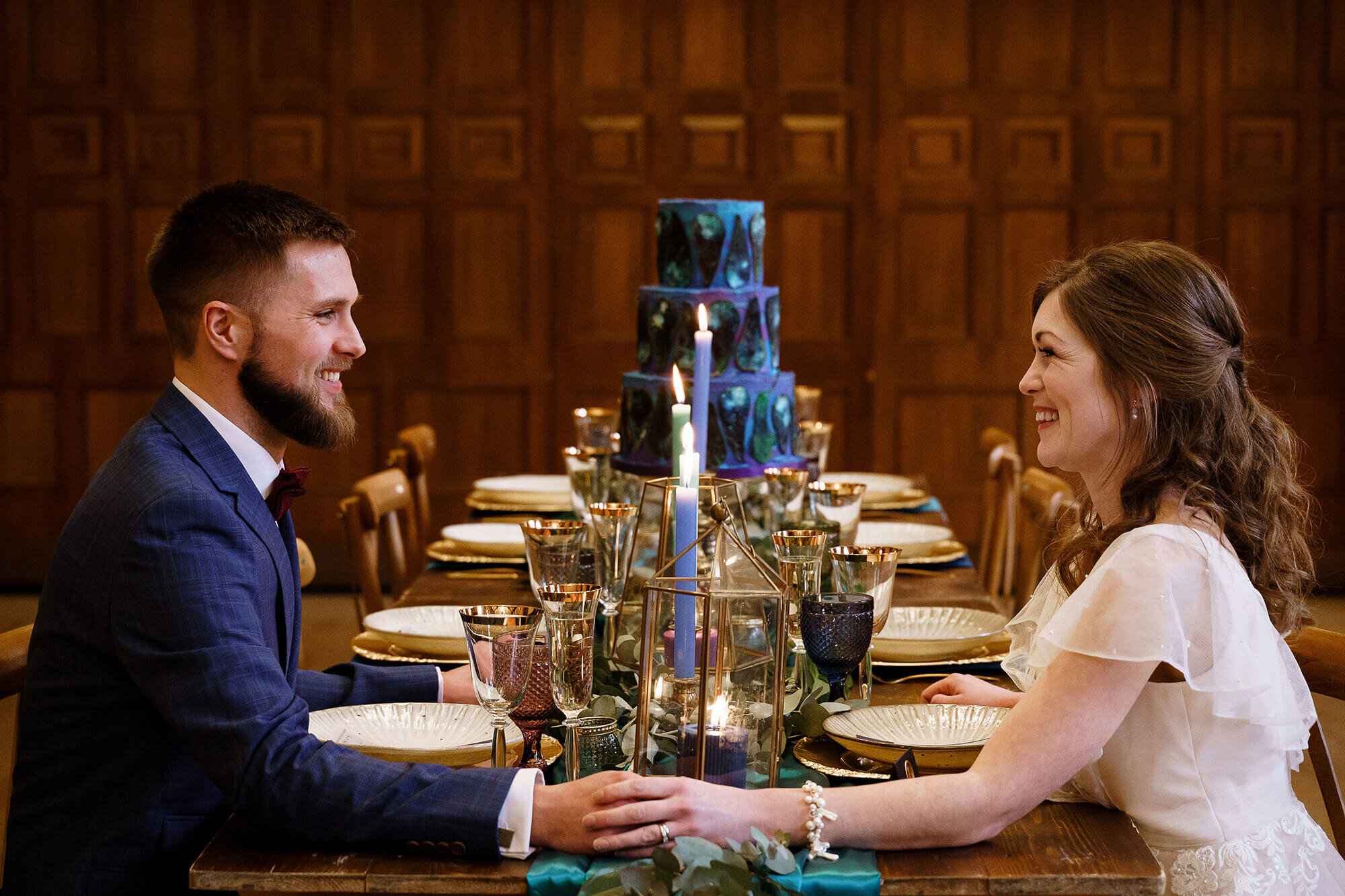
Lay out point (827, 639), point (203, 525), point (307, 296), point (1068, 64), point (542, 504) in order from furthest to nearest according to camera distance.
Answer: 1. point (1068, 64)
2. point (542, 504)
3. point (307, 296)
4. point (827, 639)
5. point (203, 525)

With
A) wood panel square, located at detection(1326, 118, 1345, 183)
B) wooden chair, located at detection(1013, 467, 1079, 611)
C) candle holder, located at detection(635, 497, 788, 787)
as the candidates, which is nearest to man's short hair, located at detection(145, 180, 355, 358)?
candle holder, located at detection(635, 497, 788, 787)

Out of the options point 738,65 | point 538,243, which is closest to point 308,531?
point 538,243

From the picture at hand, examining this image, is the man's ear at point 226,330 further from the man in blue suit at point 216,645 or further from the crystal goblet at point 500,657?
the crystal goblet at point 500,657

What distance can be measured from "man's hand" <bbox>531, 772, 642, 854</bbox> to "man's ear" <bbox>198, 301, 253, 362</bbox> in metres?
0.75

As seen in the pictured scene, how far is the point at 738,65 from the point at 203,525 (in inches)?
206

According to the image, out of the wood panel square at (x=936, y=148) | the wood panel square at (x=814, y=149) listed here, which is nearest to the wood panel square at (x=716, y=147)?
the wood panel square at (x=814, y=149)

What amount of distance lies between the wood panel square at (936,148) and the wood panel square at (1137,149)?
0.65 m

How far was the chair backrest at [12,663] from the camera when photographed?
186 cm

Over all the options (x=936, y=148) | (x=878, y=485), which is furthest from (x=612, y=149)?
(x=878, y=485)

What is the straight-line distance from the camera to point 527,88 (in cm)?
637

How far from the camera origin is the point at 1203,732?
5.02ft

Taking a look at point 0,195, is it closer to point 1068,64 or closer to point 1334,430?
point 1068,64

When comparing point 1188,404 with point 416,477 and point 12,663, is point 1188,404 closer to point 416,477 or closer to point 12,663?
point 12,663

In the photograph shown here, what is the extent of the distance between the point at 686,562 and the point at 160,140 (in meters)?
5.66
